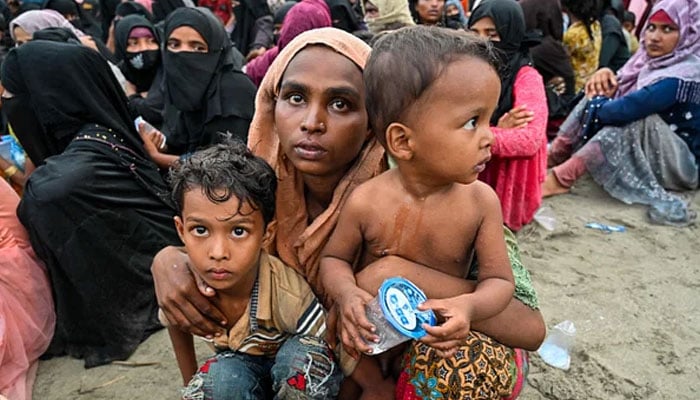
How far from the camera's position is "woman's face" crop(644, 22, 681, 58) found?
464 cm

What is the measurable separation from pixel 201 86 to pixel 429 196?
2.52 m

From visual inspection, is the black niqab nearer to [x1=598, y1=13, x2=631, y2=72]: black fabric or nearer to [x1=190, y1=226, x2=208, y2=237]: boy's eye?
[x1=190, y1=226, x2=208, y2=237]: boy's eye

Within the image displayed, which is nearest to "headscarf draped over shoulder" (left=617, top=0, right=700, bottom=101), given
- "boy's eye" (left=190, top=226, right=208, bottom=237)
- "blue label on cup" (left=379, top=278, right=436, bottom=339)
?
Result: "blue label on cup" (left=379, top=278, right=436, bottom=339)

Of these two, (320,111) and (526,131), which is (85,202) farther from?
(526,131)

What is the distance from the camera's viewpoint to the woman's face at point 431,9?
5.34m

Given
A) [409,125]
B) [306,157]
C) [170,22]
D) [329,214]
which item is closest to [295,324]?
[329,214]

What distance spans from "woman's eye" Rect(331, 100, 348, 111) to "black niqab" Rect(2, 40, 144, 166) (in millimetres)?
1817

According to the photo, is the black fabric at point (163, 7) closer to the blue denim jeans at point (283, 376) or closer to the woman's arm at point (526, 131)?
the woman's arm at point (526, 131)

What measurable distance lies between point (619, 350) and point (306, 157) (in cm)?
204

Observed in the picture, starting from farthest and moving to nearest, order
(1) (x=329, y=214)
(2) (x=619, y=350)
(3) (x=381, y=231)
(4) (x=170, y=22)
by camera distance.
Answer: (4) (x=170, y=22)
(2) (x=619, y=350)
(1) (x=329, y=214)
(3) (x=381, y=231)

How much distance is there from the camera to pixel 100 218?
116 inches

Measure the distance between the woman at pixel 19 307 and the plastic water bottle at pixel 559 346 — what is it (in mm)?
2465

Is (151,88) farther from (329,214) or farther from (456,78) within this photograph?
(456,78)

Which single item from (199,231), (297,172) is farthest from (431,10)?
(199,231)
